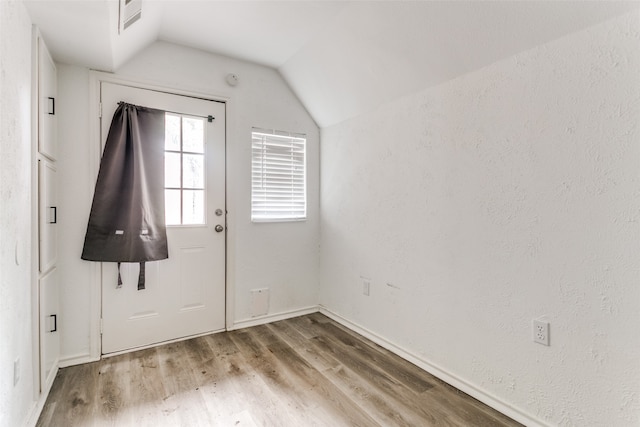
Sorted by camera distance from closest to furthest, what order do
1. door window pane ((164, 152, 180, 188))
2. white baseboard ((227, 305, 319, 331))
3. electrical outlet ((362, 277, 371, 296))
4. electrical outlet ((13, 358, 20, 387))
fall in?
electrical outlet ((13, 358, 20, 387)) < door window pane ((164, 152, 180, 188)) < electrical outlet ((362, 277, 371, 296)) < white baseboard ((227, 305, 319, 331))

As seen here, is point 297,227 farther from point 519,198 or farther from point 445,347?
point 519,198

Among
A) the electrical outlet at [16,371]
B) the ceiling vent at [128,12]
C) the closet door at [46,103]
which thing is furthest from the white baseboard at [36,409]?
the ceiling vent at [128,12]

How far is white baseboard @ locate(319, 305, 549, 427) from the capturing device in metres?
1.65

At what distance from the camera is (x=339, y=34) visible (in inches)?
89.8

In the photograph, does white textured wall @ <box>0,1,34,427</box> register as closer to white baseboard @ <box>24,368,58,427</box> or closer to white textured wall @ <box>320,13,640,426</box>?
white baseboard @ <box>24,368,58,427</box>

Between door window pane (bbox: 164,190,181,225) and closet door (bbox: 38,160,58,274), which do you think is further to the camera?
door window pane (bbox: 164,190,181,225)

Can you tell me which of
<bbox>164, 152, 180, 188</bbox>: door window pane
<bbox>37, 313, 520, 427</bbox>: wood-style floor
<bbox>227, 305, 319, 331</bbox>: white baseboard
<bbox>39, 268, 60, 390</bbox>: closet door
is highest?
<bbox>164, 152, 180, 188</bbox>: door window pane

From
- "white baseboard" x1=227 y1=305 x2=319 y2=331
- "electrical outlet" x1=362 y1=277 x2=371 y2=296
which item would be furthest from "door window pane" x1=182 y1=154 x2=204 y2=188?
"electrical outlet" x1=362 y1=277 x2=371 y2=296

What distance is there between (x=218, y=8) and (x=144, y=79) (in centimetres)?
82

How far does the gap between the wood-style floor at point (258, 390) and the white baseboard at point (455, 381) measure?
5cm

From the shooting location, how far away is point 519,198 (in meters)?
1.67

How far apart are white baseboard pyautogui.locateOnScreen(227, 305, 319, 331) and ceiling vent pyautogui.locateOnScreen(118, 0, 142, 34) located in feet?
7.79

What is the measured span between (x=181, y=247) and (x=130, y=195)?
564 mm

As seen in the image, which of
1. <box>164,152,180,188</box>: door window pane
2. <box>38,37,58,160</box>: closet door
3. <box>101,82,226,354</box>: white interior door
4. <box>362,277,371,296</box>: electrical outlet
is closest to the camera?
<box>38,37,58,160</box>: closet door
